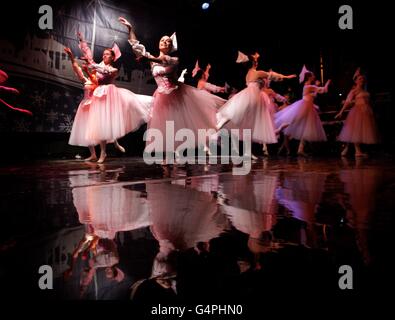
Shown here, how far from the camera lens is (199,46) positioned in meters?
9.31

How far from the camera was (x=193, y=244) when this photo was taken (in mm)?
1243

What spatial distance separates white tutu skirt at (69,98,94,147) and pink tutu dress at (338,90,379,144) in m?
5.38

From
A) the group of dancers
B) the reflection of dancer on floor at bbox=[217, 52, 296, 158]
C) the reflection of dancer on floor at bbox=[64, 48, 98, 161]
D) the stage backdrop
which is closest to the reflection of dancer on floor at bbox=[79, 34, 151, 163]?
the group of dancers

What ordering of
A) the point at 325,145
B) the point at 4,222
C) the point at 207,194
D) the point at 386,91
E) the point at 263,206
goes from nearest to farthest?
the point at 4,222, the point at 263,206, the point at 207,194, the point at 386,91, the point at 325,145

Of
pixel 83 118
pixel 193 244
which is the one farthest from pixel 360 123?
pixel 193 244

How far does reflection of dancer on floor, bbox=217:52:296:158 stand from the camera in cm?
653

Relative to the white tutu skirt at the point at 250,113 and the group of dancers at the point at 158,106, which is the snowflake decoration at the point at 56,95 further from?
the white tutu skirt at the point at 250,113

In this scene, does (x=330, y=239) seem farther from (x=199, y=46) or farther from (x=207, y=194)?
(x=199, y=46)

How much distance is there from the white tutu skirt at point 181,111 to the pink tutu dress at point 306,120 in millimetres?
3089

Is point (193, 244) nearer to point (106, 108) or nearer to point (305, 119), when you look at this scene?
point (106, 108)

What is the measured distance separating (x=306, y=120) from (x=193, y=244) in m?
7.53
